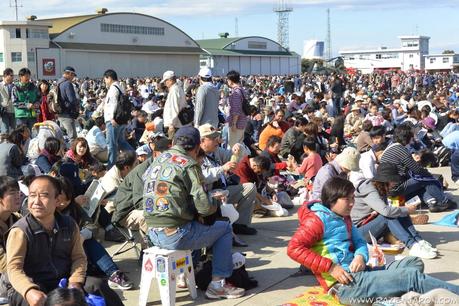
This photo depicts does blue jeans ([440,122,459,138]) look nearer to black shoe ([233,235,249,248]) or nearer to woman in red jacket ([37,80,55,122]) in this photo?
black shoe ([233,235,249,248])

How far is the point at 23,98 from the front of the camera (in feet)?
37.7

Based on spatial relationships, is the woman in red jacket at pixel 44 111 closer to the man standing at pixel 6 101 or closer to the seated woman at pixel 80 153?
the man standing at pixel 6 101

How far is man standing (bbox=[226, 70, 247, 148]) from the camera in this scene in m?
9.90

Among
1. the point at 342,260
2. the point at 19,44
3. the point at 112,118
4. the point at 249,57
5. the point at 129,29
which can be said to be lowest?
the point at 342,260

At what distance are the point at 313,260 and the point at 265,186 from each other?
4066 mm

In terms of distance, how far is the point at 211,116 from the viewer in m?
9.33

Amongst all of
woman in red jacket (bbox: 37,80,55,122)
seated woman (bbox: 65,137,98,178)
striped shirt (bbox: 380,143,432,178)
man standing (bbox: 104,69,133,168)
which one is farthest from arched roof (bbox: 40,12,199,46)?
striped shirt (bbox: 380,143,432,178)

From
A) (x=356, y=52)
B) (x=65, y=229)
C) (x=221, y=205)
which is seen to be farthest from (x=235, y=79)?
(x=356, y=52)

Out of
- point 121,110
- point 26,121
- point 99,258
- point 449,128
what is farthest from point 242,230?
point 449,128

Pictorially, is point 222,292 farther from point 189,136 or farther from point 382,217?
point 382,217

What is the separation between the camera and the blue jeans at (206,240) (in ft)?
16.5

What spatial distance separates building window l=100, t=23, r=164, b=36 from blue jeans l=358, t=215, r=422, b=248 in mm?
50565

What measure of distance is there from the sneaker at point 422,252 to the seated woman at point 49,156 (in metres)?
4.37

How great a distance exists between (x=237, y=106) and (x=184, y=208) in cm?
525
